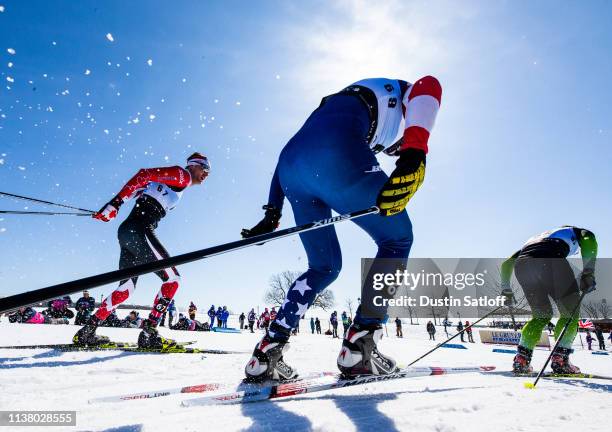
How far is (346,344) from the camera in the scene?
2.19m

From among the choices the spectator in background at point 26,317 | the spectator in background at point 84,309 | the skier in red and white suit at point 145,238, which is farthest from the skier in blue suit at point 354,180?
the spectator in background at point 26,317

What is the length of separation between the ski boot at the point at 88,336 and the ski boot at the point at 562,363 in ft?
17.3

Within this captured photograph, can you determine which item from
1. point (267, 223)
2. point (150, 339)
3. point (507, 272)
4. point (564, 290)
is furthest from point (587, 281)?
point (150, 339)

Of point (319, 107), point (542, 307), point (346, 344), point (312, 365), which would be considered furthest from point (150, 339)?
point (542, 307)

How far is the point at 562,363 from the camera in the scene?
341cm

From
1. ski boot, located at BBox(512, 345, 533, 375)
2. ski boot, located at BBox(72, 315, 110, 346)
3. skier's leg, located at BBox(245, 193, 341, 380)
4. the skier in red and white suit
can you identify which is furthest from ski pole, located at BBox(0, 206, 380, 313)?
ski boot, located at BBox(72, 315, 110, 346)

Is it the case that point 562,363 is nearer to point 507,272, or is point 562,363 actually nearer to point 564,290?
point 564,290

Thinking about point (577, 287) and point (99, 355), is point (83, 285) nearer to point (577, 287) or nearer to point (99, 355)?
point (99, 355)

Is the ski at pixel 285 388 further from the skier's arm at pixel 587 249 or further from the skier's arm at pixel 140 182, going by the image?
the skier's arm at pixel 140 182

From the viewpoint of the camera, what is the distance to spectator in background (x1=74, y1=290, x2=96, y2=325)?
37.0ft

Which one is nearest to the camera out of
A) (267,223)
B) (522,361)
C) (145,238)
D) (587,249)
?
(267,223)

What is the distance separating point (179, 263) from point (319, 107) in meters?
1.59

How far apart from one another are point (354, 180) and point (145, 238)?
371cm

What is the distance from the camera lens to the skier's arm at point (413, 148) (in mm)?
1892
